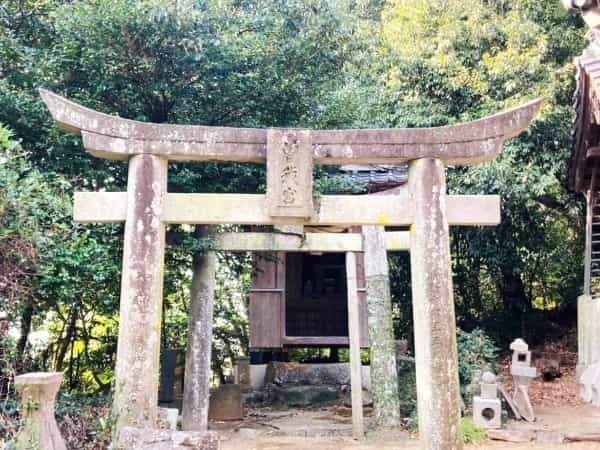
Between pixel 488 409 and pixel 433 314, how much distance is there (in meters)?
4.33

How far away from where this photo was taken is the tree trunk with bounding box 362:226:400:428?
9.46 metres

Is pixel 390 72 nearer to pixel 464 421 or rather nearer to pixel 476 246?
pixel 476 246

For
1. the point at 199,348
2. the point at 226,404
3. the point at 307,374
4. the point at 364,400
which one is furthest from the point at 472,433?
the point at 307,374

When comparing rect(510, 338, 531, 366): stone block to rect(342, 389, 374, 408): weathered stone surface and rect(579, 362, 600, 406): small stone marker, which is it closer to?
rect(579, 362, 600, 406): small stone marker

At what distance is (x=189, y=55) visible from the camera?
771 cm

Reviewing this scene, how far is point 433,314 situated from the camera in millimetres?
5891

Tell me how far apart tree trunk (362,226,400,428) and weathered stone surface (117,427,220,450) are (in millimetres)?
5384

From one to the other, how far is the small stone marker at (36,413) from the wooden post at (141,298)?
0.89m

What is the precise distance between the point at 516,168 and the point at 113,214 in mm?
9255

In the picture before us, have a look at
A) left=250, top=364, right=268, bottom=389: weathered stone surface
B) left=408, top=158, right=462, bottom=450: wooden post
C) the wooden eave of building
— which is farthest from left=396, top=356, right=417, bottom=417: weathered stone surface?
the wooden eave of building

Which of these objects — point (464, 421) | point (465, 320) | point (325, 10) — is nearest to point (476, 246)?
point (465, 320)

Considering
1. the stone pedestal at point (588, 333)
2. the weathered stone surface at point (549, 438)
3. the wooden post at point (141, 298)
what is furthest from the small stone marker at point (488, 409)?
the wooden post at point (141, 298)

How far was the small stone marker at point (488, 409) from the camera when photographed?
9281 millimetres

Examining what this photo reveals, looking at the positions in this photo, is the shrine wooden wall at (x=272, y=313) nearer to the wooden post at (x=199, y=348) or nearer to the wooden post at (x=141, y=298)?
the wooden post at (x=199, y=348)
